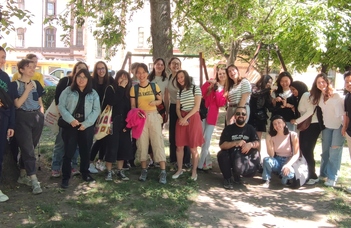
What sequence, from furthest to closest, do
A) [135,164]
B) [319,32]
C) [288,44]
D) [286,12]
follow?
[288,44], [286,12], [319,32], [135,164]

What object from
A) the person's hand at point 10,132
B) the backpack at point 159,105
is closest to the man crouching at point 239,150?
the backpack at point 159,105

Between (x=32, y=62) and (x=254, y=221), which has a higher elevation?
(x=32, y=62)

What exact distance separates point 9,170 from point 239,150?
330 centimetres

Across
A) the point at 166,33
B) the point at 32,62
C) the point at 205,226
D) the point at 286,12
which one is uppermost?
the point at 286,12

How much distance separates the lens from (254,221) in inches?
177

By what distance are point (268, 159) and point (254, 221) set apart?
1.53m

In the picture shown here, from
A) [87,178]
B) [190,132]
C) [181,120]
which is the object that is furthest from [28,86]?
[190,132]

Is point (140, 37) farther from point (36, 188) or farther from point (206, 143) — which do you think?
point (36, 188)

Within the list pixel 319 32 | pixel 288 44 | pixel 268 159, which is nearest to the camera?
pixel 268 159

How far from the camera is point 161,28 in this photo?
8.10 metres

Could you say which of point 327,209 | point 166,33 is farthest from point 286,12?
point 327,209

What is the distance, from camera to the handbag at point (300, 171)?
570 centimetres

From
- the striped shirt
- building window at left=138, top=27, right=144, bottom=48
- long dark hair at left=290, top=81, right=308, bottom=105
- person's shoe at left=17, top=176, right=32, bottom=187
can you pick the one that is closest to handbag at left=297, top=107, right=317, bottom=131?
long dark hair at left=290, top=81, right=308, bottom=105

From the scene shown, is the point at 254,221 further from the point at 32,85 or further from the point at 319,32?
the point at 319,32
